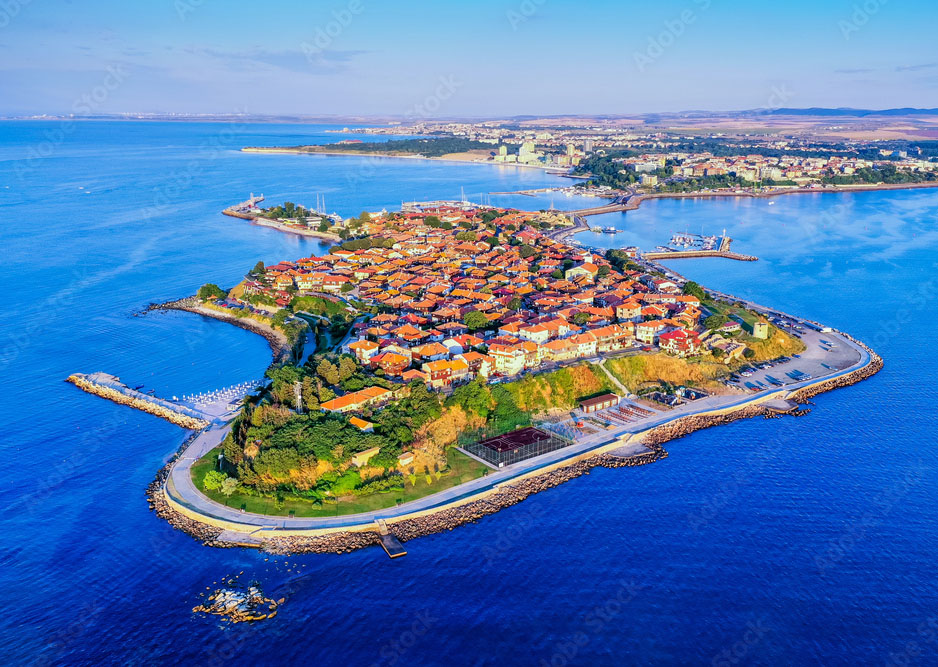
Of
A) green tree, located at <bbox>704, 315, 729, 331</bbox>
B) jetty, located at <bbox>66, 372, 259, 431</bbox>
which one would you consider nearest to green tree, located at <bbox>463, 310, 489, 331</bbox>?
jetty, located at <bbox>66, 372, 259, 431</bbox>

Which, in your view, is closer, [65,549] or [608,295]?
[65,549]

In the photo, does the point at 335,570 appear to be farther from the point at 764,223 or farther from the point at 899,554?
the point at 764,223

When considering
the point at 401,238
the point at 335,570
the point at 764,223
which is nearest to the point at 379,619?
the point at 335,570

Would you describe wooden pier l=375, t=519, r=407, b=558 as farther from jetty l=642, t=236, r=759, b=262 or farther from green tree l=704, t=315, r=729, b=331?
jetty l=642, t=236, r=759, b=262

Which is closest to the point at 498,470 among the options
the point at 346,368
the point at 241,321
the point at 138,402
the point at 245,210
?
the point at 346,368

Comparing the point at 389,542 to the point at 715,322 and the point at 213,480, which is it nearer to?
the point at 213,480

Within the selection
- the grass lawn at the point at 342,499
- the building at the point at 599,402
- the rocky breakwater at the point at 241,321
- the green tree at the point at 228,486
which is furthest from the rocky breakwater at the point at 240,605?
the rocky breakwater at the point at 241,321
